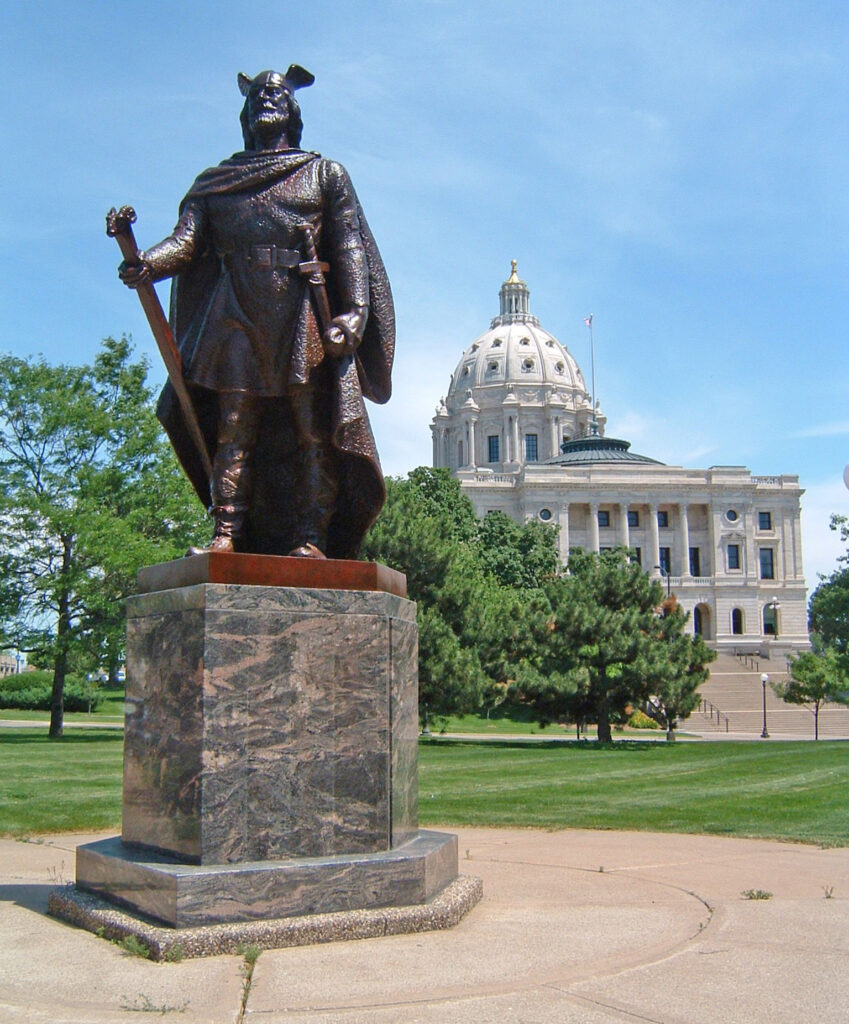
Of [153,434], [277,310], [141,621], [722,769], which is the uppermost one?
[153,434]

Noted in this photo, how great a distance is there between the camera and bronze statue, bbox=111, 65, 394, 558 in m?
5.77

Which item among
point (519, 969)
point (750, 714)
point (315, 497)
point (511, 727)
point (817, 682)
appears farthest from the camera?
point (750, 714)

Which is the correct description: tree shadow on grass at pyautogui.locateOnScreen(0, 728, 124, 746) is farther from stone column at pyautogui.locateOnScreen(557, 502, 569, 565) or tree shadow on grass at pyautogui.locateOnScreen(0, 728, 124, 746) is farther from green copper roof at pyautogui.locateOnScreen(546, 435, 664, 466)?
green copper roof at pyautogui.locateOnScreen(546, 435, 664, 466)

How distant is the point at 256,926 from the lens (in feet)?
15.0

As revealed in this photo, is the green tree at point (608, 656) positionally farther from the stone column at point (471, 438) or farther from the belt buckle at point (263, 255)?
the stone column at point (471, 438)

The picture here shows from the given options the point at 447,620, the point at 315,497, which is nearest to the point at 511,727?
the point at 447,620

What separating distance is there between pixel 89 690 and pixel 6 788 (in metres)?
30.9

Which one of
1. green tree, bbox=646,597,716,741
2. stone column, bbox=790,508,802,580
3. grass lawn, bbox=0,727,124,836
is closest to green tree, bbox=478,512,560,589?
green tree, bbox=646,597,716,741

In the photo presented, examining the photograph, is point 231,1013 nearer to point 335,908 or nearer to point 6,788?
point 335,908

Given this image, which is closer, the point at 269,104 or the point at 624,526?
the point at 269,104

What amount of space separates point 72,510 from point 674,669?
16494 mm

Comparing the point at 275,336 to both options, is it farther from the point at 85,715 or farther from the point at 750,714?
the point at 750,714

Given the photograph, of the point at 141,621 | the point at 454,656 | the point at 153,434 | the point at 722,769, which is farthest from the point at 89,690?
the point at 141,621

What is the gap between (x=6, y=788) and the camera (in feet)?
43.2
